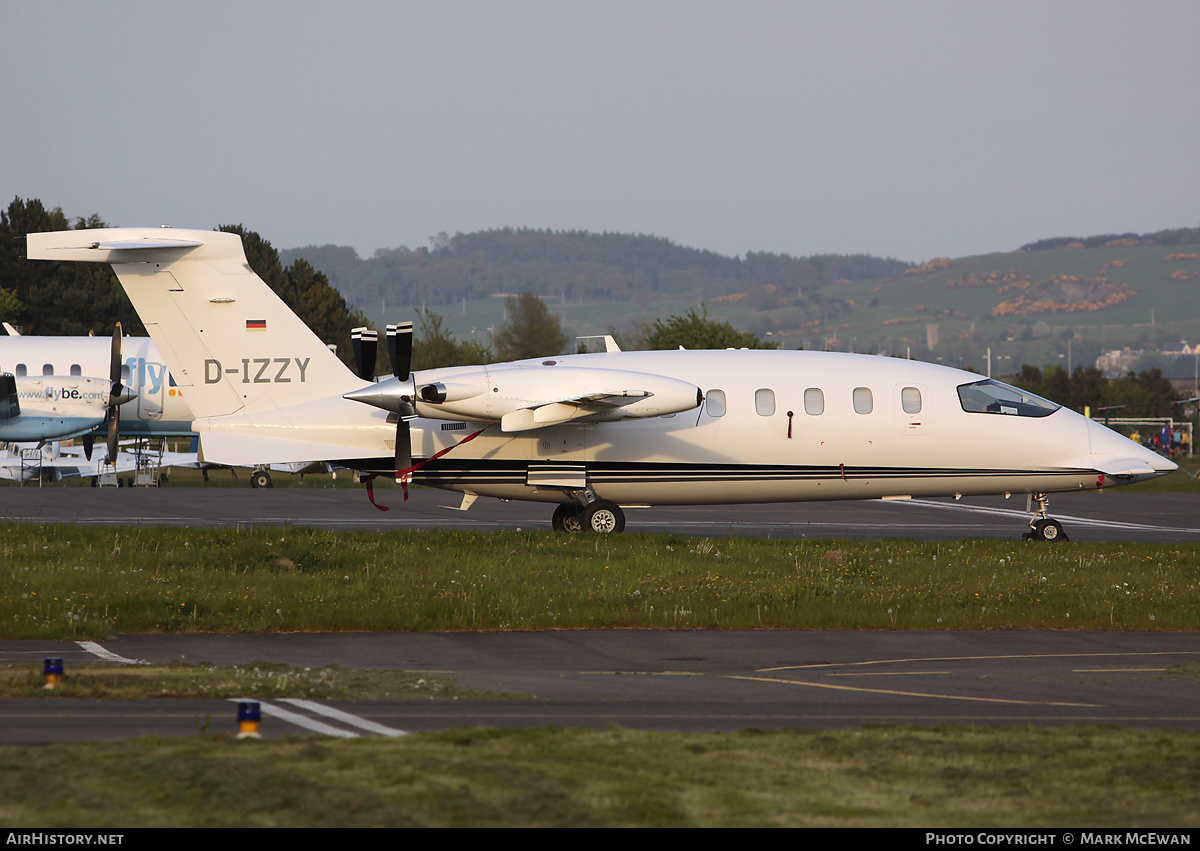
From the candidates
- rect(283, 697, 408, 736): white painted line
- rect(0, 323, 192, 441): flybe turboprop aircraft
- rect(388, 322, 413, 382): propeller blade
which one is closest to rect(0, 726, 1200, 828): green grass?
rect(283, 697, 408, 736): white painted line

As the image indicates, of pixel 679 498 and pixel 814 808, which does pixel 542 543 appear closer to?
pixel 679 498

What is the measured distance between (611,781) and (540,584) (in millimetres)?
Answer: 10725

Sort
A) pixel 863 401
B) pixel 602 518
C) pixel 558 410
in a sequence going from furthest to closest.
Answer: pixel 863 401 < pixel 602 518 < pixel 558 410

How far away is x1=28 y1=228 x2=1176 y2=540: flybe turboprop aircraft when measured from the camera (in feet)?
75.3

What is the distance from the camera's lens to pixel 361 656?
13.9 meters

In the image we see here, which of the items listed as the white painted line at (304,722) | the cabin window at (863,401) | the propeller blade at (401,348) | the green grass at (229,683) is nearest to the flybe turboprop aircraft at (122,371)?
the propeller blade at (401,348)

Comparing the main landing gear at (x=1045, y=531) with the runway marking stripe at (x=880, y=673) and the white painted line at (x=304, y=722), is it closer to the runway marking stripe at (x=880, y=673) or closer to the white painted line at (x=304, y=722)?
the runway marking stripe at (x=880, y=673)

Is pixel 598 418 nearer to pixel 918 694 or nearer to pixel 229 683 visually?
pixel 918 694

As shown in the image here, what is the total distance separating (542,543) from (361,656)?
8480 mm

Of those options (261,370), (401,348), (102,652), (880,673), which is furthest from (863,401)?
(102,652)

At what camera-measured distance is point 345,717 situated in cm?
991

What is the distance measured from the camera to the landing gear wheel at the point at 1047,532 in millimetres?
24938

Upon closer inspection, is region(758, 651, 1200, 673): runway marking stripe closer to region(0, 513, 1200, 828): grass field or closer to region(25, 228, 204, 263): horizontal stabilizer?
region(0, 513, 1200, 828): grass field
